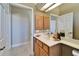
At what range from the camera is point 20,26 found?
1478 millimetres

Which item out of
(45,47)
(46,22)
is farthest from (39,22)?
(45,47)

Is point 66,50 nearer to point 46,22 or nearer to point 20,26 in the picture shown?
point 46,22

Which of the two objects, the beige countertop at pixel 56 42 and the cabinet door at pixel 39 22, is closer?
the beige countertop at pixel 56 42

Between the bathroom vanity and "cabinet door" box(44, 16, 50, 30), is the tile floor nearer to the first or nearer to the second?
the bathroom vanity

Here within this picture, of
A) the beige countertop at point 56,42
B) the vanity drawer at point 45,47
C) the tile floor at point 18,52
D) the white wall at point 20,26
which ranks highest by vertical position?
the white wall at point 20,26

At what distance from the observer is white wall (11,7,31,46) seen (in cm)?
145

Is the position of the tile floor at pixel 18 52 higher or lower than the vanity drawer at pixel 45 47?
lower

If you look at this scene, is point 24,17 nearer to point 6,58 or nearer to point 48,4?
point 48,4

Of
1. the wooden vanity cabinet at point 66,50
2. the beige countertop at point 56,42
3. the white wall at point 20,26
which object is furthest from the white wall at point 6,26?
the wooden vanity cabinet at point 66,50

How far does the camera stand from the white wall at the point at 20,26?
1449 mm

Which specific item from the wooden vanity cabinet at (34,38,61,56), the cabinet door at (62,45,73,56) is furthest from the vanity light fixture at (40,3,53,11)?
the cabinet door at (62,45,73,56)

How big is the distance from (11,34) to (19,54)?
11.6 inches

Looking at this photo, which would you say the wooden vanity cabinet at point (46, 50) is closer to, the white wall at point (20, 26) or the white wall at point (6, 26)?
the white wall at point (20, 26)

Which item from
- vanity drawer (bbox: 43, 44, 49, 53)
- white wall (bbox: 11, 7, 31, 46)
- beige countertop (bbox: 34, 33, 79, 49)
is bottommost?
vanity drawer (bbox: 43, 44, 49, 53)
